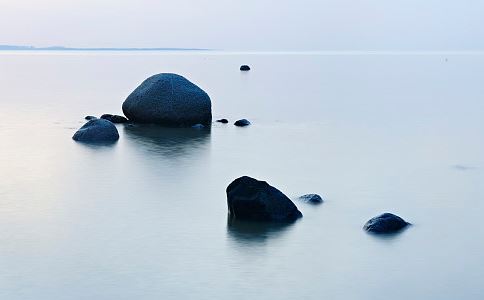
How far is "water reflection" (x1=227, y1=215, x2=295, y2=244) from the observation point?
13.0 metres

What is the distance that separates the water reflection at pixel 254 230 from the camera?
13.0 metres

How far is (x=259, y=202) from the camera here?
1390cm

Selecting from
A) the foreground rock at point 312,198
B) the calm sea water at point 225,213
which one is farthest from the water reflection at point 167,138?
the foreground rock at point 312,198

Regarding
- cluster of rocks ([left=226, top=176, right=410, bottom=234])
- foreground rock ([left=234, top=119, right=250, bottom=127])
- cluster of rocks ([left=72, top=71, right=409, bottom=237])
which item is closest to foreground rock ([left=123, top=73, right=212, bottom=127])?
cluster of rocks ([left=72, top=71, right=409, bottom=237])

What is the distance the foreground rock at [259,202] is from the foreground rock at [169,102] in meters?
13.2

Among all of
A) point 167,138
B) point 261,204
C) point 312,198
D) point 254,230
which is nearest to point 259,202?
point 261,204

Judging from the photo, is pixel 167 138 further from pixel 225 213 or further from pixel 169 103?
pixel 225 213

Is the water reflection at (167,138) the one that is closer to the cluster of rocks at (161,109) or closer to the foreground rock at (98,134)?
the cluster of rocks at (161,109)

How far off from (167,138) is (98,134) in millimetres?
2204

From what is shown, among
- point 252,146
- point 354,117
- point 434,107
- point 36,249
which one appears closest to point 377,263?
point 36,249

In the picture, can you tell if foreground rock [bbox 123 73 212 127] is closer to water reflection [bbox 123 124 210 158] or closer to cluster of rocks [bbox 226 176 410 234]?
water reflection [bbox 123 124 210 158]

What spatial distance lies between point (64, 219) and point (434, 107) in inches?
1131

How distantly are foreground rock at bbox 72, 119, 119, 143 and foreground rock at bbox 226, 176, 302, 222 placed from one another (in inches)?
415

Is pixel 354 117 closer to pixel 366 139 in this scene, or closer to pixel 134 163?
pixel 366 139
